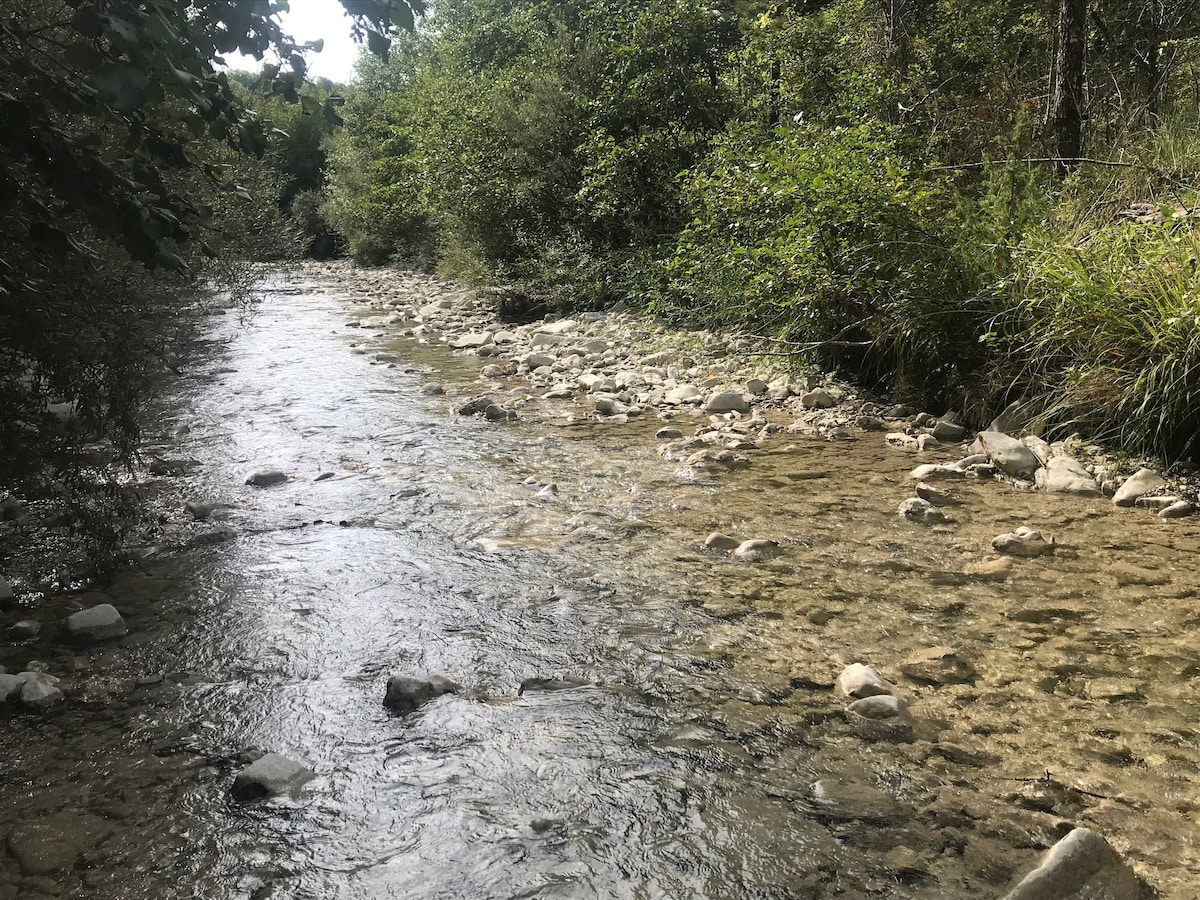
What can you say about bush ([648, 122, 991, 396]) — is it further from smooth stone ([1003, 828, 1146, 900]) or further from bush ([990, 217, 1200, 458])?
smooth stone ([1003, 828, 1146, 900])

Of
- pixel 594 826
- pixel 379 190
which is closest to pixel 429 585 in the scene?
pixel 594 826

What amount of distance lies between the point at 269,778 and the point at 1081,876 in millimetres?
2234

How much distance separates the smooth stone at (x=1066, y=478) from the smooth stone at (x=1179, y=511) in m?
0.43

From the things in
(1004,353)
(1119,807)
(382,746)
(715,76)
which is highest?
(715,76)

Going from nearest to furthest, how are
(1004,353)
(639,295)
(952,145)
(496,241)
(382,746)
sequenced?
(382,746) < (1004,353) < (952,145) < (639,295) < (496,241)

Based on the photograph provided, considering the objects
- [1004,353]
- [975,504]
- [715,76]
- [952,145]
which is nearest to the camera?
[975,504]

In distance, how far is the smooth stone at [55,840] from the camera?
231 cm

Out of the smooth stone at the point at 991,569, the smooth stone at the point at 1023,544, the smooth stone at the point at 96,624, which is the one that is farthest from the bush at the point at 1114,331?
the smooth stone at the point at 96,624

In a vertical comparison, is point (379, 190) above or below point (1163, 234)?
above

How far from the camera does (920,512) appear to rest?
16.2 feet

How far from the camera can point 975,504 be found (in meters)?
5.11

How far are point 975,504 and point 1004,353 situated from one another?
69.1 inches

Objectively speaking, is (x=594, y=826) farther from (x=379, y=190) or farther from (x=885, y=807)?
(x=379, y=190)

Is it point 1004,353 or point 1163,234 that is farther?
point 1004,353
